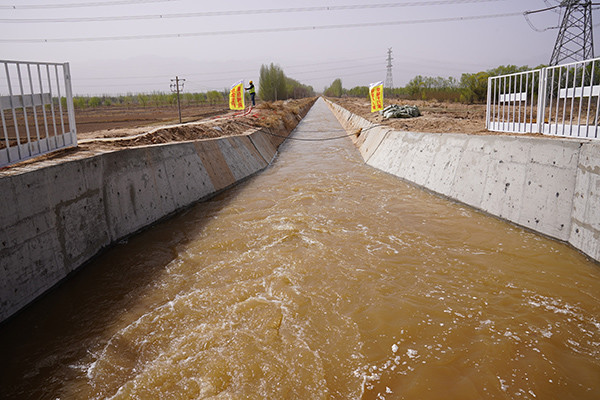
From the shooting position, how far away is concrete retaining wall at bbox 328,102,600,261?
202 inches

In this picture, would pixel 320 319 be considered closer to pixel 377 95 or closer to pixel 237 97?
pixel 237 97

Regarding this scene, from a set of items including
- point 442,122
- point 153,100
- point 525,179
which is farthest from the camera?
point 153,100

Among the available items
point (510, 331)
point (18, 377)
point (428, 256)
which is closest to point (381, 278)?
point (428, 256)

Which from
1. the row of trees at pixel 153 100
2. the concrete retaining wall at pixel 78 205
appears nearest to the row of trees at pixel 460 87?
the concrete retaining wall at pixel 78 205

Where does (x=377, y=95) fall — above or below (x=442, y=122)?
above

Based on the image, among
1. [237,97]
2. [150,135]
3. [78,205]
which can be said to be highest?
[237,97]

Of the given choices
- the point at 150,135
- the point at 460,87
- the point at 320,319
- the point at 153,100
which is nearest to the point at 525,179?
the point at 320,319

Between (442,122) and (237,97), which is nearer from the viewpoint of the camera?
(442,122)

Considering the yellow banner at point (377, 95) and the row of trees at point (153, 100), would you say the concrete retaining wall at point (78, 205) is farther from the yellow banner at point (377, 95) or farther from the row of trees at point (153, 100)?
the row of trees at point (153, 100)

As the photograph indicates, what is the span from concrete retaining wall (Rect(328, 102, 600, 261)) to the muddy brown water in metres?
0.37

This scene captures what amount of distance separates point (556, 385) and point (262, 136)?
14.5 meters

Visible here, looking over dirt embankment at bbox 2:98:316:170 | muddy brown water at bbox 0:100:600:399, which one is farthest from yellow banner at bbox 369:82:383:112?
muddy brown water at bbox 0:100:600:399

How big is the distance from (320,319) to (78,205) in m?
3.87

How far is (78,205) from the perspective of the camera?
5277mm
